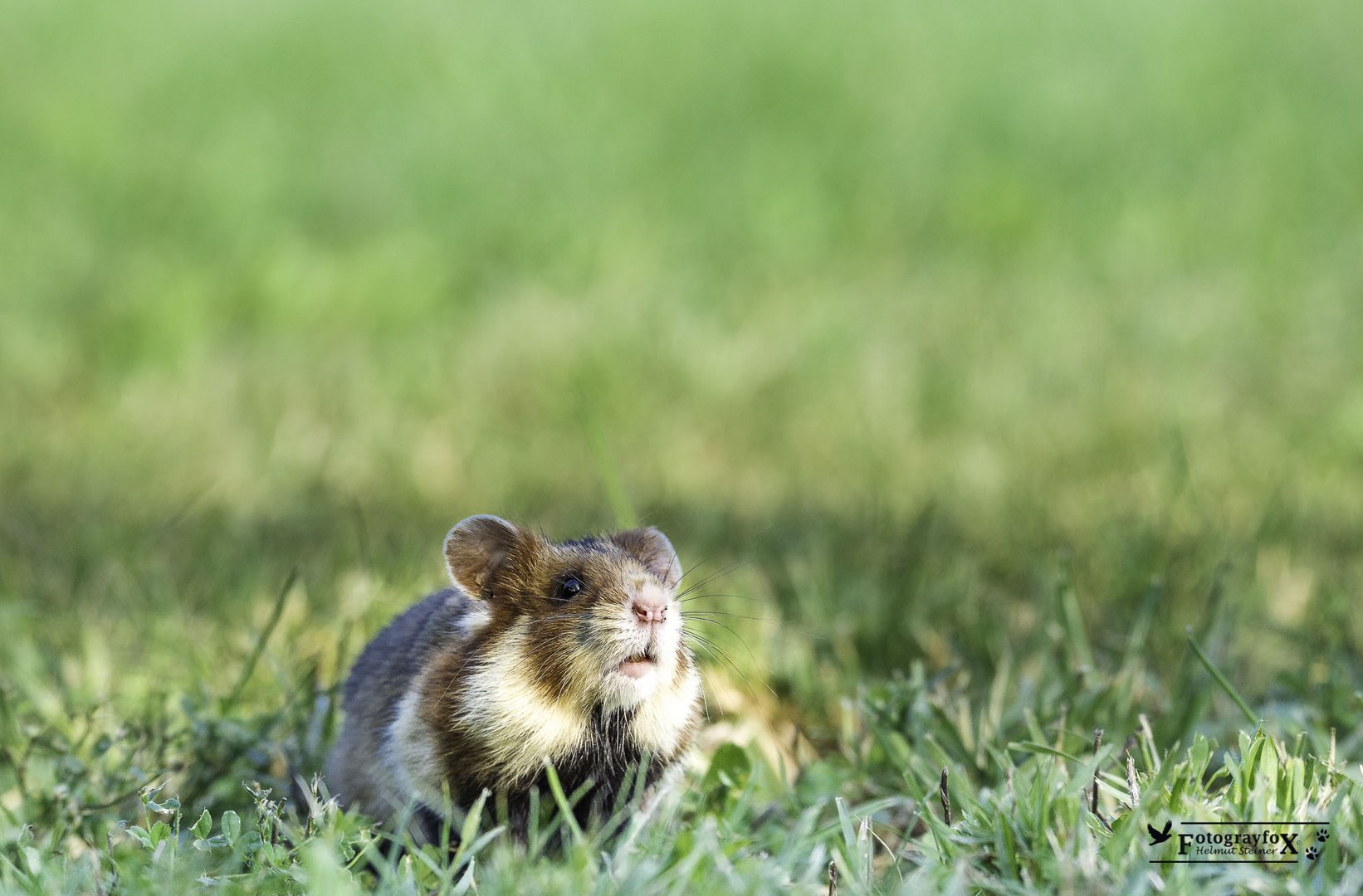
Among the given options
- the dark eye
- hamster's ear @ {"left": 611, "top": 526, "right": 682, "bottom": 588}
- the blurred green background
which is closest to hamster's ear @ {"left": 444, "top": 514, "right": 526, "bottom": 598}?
the dark eye

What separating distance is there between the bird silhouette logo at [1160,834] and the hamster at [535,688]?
0.85m

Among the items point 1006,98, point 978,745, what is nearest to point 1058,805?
point 978,745

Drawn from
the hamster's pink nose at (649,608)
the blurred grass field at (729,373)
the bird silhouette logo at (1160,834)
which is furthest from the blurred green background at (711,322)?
the hamster's pink nose at (649,608)

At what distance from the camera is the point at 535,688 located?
8.75ft

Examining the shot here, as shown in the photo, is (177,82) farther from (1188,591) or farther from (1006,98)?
(1188,591)

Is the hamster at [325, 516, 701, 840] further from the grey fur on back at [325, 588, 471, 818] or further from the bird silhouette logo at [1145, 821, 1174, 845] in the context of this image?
the bird silhouette logo at [1145, 821, 1174, 845]

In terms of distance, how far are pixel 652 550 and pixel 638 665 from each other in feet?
1.08

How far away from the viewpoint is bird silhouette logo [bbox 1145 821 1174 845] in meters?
2.53

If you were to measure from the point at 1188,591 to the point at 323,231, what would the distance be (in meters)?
5.29

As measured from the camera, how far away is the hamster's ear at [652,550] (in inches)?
113

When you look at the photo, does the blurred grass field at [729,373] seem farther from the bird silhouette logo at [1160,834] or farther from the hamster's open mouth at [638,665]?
the hamster's open mouth at [638,665]

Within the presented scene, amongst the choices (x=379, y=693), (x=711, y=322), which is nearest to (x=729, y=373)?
(x=711, y=322)

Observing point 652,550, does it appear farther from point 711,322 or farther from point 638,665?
point 711,322

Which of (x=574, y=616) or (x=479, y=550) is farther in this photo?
(x=479, y=550)
